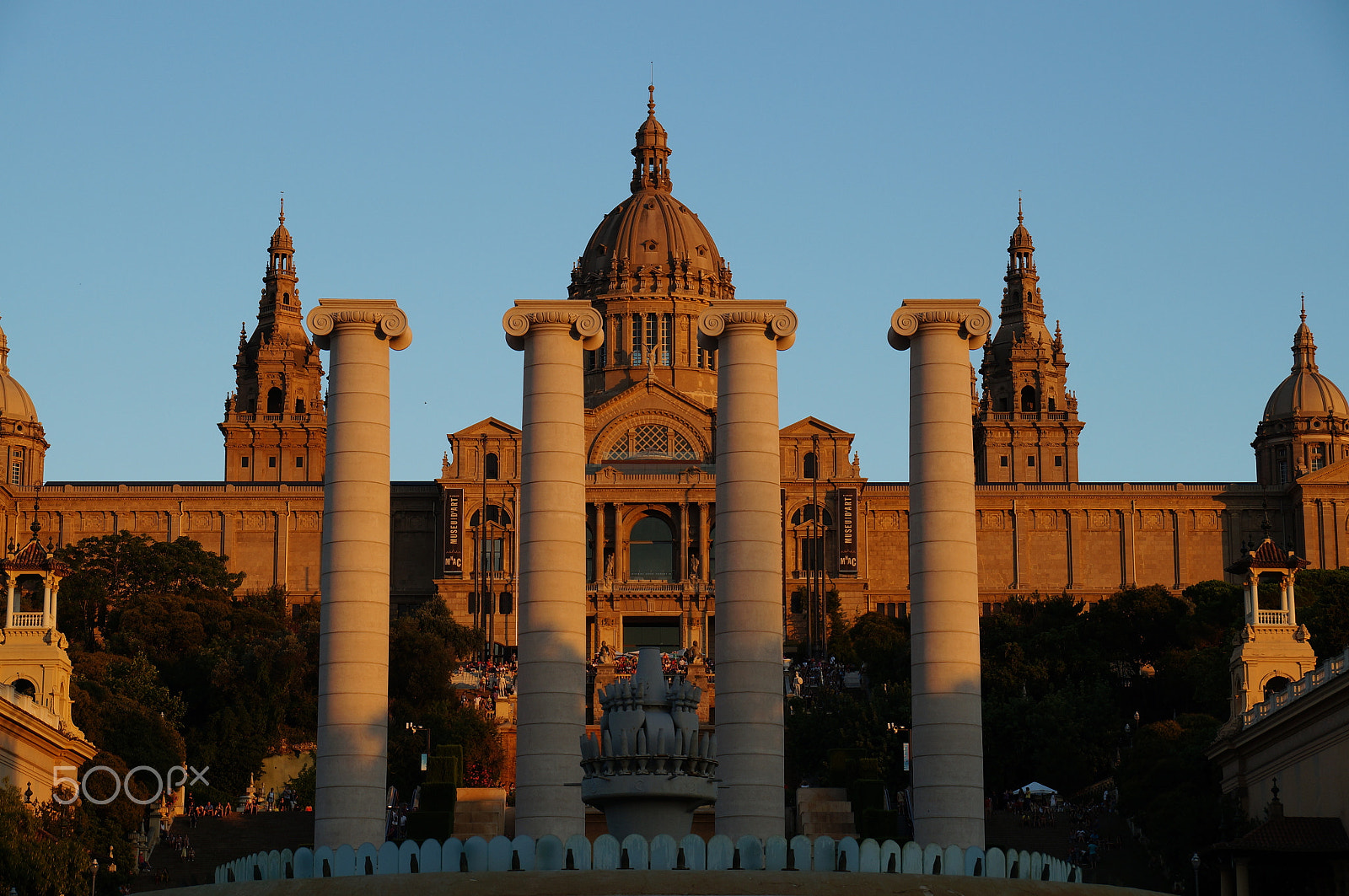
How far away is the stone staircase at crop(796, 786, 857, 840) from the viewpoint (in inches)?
2849

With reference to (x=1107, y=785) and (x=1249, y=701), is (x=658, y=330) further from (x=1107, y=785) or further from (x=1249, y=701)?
(x=1249, y=701)

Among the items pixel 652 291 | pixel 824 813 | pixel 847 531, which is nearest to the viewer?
pixel 824 813

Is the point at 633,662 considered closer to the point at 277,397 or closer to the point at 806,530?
the point at 806,530

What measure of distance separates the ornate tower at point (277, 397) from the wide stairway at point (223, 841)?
2892 inches

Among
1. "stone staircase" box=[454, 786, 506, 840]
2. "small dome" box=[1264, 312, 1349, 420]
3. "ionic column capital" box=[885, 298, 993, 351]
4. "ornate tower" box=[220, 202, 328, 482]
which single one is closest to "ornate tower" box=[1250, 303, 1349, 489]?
"small dome" box=[1264, 312, 1349, 420]

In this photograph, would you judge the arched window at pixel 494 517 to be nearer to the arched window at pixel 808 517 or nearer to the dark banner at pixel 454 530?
the dark banner at pixel 454 530

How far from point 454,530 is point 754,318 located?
3378 inches

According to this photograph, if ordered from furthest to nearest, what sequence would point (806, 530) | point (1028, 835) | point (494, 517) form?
point (806, 530) < point (494, 517) < point (1028, 835)

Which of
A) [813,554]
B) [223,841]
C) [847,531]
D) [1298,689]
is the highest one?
[847,531]

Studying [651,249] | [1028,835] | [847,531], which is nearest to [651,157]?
[651,249]

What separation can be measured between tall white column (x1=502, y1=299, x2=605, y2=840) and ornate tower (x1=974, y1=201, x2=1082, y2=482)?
333 ft

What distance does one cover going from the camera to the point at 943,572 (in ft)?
167

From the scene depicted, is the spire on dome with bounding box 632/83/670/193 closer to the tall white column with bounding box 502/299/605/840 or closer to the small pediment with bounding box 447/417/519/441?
the small pediment with bounding box 447/417/519/441

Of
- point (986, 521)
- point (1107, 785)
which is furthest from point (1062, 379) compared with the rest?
point (1107, 785)
